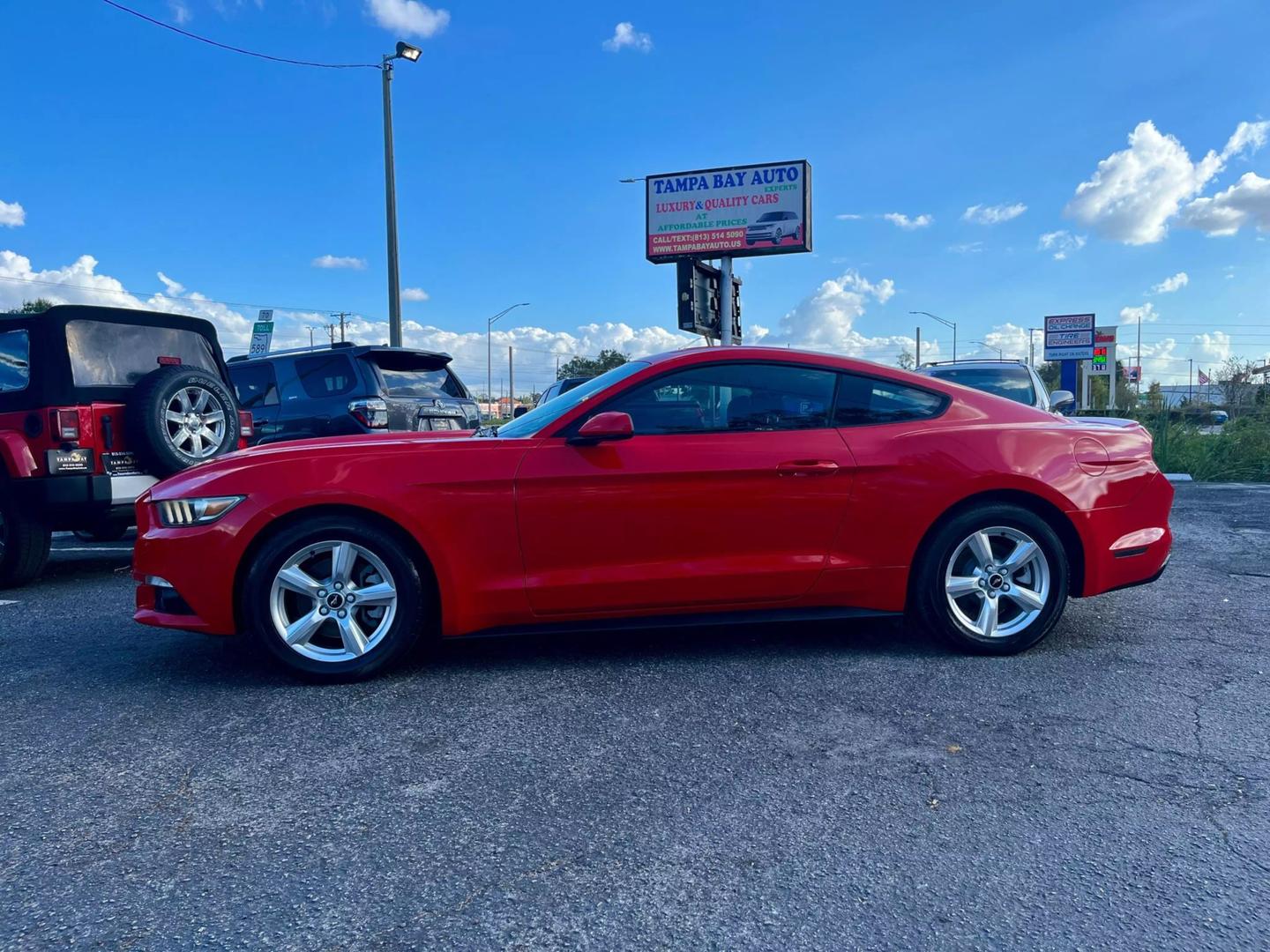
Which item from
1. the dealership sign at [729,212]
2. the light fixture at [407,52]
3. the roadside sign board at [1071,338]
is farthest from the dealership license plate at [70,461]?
the roadside sign board at [1071,338]

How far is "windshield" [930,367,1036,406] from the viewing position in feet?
32.8

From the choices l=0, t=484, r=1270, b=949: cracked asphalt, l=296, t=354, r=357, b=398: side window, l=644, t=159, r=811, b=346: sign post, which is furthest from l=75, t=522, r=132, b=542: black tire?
l=644, t=159, r=811, b=346: sign post

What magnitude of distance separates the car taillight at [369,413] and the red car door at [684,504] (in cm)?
534

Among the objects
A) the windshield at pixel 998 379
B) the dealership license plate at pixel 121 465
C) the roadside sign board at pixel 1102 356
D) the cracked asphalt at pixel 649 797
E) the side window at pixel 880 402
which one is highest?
the roadside sign board at pixel 1102 356

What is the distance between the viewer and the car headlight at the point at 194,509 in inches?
143

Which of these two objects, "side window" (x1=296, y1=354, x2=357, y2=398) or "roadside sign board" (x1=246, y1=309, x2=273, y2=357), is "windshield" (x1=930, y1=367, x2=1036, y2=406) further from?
"roadside sign board" (x1=246, y1=309, x2=273, y2=357)

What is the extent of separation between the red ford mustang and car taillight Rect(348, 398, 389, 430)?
15.2 feet

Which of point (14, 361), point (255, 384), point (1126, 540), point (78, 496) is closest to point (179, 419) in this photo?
point (78, 496)

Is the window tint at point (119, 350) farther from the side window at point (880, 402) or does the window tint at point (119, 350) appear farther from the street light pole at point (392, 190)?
the street light pole at point (392, 190)

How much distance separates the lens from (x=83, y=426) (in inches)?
224

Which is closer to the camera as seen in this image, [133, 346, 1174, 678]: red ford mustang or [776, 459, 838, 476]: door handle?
[133, 346, 1174, 678]: red ford mustang

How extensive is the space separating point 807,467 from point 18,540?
16.8 feet

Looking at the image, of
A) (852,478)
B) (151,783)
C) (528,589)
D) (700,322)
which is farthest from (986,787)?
(700,322)

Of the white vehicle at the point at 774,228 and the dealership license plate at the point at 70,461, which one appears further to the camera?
the white vehicle at the point at 774,228
